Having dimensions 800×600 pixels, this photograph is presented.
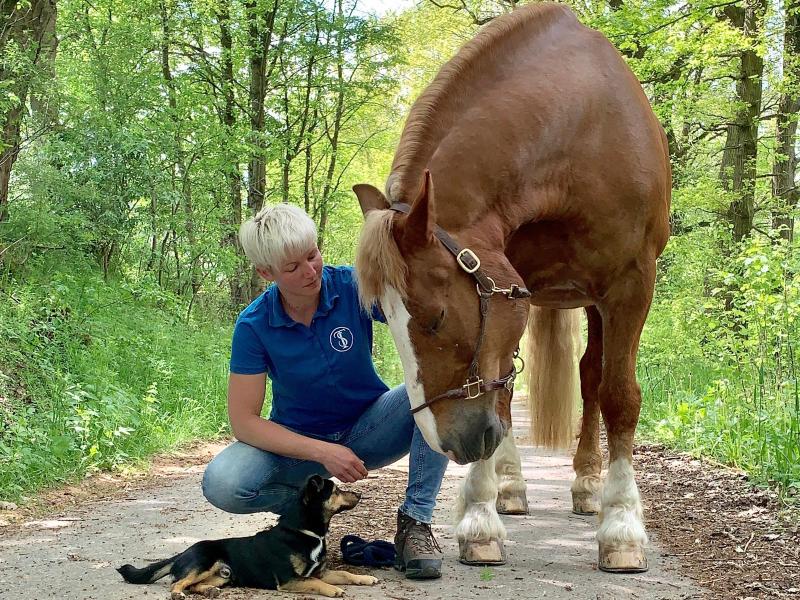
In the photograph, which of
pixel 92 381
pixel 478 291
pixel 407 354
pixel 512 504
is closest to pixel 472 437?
pixel 407 354

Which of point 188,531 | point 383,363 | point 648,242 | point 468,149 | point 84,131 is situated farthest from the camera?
point 383,363

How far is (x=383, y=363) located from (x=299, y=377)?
11210 millimetres

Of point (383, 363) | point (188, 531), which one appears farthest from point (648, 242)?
point (383, 363)

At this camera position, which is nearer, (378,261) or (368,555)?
(378,261)

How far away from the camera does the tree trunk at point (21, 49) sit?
708 cm

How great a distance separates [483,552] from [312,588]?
87cm

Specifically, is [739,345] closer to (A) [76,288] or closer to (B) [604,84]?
(B) [604,84]

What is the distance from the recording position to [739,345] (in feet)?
25.3

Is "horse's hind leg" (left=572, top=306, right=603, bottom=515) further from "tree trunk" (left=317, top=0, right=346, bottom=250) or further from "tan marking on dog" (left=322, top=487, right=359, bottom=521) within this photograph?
"tree trunk" (left=317, top=0, right=346, bottom=250)

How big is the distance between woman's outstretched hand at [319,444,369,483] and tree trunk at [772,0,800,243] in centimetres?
799

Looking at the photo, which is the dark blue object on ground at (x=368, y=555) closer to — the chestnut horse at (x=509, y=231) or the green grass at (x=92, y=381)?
the chestnut horse at (x=509, y=231)

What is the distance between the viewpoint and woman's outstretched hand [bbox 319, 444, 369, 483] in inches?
126

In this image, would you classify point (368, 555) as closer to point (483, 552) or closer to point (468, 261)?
point (483, 552)

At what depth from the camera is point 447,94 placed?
3297 millimetres
